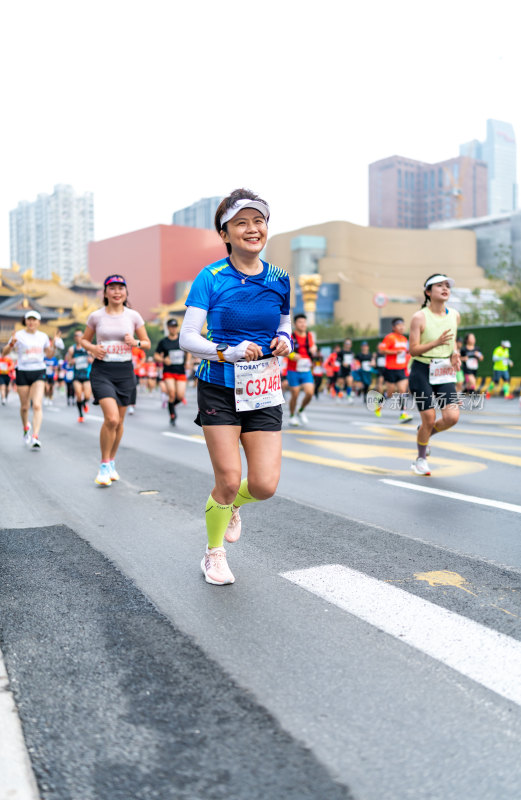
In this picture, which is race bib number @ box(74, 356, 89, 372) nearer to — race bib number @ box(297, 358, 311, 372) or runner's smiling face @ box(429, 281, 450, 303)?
race bib number @ box(297, 358, 311, 372)

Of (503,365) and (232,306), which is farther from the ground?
(232,306)

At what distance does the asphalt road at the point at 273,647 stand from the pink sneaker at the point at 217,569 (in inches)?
2.3

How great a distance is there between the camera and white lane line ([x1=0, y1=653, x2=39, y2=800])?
2072 millimetres

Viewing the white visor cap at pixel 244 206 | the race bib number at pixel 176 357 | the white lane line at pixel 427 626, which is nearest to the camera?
the white lane line at pixel 427 626

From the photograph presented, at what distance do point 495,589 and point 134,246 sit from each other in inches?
5763

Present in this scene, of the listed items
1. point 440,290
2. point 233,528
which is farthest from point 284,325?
point 440,290

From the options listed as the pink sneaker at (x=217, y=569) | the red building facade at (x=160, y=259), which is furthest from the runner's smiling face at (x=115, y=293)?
the red building facade at (x=160, y=259)

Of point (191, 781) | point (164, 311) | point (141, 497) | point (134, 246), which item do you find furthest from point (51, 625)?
point (134, 246)

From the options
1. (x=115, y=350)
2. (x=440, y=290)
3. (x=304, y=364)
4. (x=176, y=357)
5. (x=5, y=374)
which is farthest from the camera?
(x=5, y=374)

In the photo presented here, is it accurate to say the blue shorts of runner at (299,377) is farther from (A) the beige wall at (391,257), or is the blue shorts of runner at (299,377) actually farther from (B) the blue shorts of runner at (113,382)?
(A) the beige wall at (391,257)

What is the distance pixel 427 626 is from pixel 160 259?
13884 cm

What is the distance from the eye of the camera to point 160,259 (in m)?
138

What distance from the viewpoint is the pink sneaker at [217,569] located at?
4031 mm

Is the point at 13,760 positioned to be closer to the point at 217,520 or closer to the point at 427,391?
the point at 217,520
